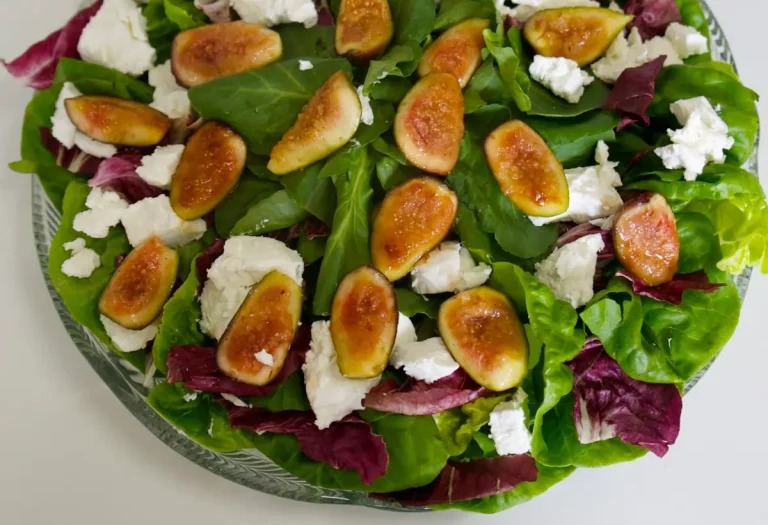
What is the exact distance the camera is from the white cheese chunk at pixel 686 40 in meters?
1.65

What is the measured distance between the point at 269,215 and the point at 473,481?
2.45ft

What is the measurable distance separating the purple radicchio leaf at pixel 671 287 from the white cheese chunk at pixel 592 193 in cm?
15

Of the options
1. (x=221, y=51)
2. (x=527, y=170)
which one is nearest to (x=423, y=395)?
(x=527, y=170)

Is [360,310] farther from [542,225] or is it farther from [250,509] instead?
[250,509]

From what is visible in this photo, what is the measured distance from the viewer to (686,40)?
165 centimetres

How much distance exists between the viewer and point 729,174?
150 centimetres

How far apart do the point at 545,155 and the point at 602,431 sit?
2.08 feet

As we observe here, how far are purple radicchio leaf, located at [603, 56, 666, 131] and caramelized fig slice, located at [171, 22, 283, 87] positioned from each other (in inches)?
32.1

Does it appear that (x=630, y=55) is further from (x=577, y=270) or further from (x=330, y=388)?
(x=330, y=388)

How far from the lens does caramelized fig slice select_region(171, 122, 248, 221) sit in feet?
4.97

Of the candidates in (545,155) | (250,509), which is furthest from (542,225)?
(250,509)

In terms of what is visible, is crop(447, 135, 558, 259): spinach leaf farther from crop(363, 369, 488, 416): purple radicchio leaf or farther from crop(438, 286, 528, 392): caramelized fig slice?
crop(363, 369, 488, 416): purple radicchio leaf

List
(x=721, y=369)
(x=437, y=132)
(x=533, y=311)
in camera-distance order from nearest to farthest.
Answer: (x=533, y=311) → (x=437, y=132) → (x=721, y=369)

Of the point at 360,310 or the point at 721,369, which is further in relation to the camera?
the point at 721,369
